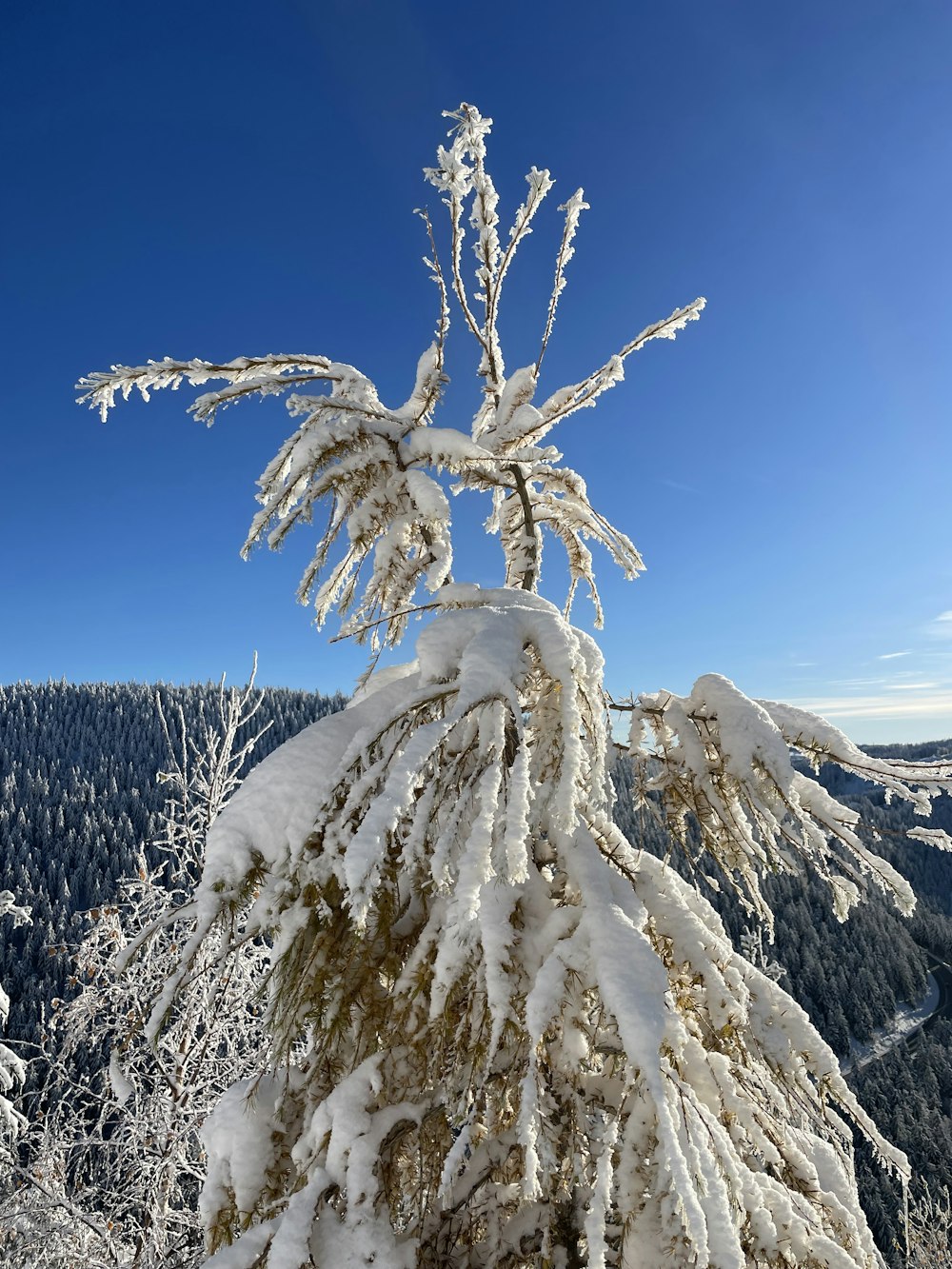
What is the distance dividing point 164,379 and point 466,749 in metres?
1.69

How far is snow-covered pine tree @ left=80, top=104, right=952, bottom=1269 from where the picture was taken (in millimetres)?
1645

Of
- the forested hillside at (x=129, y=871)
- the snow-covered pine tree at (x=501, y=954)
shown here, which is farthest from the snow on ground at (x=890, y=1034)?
the snow-covered pine tree at (x=501, y=954)

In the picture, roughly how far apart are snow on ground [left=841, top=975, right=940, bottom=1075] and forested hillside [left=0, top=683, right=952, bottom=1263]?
1.14 metres

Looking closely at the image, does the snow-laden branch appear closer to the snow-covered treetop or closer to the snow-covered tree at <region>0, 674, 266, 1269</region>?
the snow-covered treetop

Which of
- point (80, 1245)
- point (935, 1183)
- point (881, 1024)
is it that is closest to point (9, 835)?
point (80, 1245)

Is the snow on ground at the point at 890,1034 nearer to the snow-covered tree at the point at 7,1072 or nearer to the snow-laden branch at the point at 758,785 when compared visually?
the snow-covered tree at the point at 7,1072

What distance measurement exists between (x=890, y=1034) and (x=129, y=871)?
84419 millimetres

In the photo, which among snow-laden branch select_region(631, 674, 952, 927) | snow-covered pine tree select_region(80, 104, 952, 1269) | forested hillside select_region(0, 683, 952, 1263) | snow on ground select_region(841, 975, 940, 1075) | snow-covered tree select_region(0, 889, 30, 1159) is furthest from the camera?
snow on ground select_region(841, 975, 940, 1075)

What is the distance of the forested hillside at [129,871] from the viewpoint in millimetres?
47375

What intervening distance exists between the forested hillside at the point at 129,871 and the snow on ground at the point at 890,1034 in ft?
3.73

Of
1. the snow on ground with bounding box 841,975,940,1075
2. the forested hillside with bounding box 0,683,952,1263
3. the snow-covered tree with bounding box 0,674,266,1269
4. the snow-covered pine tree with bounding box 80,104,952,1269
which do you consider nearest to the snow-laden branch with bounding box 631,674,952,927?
the snow-covered pine tree with bounding box 80,104,952,1269

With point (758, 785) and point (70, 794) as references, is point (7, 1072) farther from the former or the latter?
point (70, 794)

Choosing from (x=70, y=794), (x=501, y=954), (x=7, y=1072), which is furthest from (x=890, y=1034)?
(x=70, y=794)

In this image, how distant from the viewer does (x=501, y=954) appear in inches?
70.3
